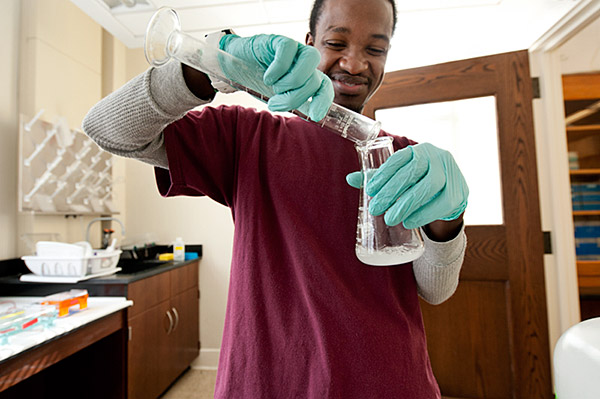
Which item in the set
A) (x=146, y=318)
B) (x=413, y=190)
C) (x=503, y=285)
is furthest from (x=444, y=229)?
(x=146, y=318)

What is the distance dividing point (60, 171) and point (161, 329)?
4.06ft

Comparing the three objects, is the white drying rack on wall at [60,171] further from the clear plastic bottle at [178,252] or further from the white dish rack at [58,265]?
the clear plastic bottle at [178,252]

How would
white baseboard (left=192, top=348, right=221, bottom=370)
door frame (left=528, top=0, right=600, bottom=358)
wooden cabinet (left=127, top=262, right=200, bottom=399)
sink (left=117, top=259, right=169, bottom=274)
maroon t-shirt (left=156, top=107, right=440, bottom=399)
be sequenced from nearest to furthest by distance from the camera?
maroon t-shirt (left=156, top=107, right=440, bottom=399) → door frame (left=528, top=0, right=600, bottom=358) → wooden cabinet (left=127, top=262, right=200, bottom=399) → sink (left=117, top=259, right=169, bottom=274) → white baseboard (left=192, top=348, right=221, bottom=370)

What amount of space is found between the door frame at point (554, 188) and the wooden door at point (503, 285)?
0.21 feet

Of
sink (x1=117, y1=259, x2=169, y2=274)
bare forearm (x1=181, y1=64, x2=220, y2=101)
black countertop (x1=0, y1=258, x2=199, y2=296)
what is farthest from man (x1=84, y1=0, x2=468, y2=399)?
sink (x1=117, y1=259, x2=169, y2=274)

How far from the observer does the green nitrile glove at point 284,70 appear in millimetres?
542

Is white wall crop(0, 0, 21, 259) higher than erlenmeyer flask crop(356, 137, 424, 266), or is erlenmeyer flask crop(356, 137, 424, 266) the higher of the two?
white wall crop(0, 0, 21, 259)

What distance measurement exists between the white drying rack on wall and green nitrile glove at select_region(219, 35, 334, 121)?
204cm

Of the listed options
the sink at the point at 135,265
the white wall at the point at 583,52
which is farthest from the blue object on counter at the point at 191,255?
the white wall at the point at 583,52

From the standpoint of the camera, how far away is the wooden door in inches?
71.2

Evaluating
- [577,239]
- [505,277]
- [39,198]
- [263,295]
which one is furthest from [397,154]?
[577,239]

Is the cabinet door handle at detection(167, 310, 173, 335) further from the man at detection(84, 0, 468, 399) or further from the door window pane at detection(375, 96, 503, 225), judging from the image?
the door window pane at detection(375, 96, 503, 225)

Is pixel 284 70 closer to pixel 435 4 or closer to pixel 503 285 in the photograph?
pixel 503 285

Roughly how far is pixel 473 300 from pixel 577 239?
193cm
